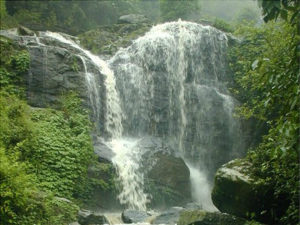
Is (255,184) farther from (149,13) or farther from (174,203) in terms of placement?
(149,13)

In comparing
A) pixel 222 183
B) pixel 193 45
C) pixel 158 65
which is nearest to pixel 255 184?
pixel 222 183

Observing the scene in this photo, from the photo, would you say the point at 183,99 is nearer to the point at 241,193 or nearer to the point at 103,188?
the point at 103,188

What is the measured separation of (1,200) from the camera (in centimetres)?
689

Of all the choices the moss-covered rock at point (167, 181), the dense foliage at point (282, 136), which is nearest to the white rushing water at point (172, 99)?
the moss-covered rock at point (167, 181)

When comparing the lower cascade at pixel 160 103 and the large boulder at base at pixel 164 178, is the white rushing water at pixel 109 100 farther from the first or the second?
the large boulder at base at pixel 164 178

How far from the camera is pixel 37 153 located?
10836mm

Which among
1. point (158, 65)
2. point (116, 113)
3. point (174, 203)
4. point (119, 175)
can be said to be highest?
point (158, 65)

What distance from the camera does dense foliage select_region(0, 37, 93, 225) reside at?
728 cm

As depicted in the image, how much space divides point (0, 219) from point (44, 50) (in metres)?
9.74

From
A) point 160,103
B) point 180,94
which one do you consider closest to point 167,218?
point 160,103

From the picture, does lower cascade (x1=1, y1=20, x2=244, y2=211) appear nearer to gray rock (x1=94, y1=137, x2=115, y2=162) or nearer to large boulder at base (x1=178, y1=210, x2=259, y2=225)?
gray rock (x1=94, y1=137, x2=115, y2=162)

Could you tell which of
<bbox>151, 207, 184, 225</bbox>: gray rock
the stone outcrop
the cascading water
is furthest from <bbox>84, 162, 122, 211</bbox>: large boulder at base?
the cascading water

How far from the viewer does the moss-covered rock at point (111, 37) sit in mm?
21109

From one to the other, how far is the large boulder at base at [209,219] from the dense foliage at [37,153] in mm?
2702
